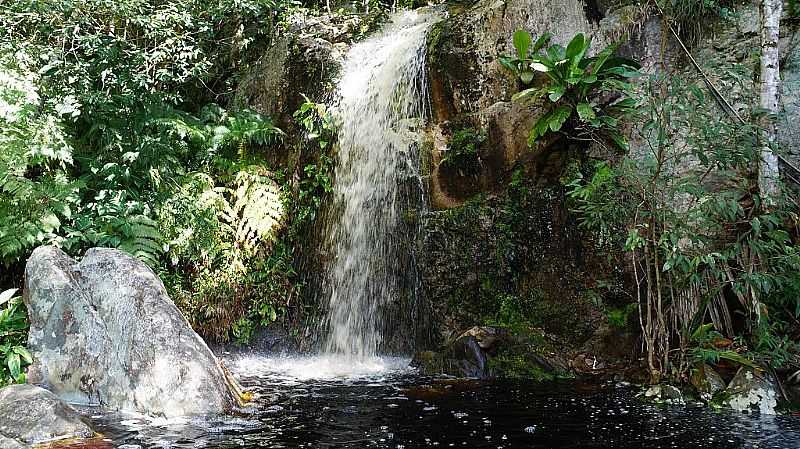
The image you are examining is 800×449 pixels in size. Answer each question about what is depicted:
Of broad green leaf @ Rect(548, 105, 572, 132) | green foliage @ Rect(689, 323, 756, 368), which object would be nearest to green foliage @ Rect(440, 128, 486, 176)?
broad green leaf @ Rect(548, 105, 572, 132)

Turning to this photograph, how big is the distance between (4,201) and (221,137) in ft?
9.70

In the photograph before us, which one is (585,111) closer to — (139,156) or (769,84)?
(769,84)

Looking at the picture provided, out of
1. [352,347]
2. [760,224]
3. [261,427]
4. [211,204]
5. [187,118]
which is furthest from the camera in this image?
[187,118]

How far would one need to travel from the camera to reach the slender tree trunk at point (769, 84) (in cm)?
623

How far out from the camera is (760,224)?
5723mm

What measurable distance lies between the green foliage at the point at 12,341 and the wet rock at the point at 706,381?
5.96m

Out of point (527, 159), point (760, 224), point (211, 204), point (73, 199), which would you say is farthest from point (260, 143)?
point (760, 224)

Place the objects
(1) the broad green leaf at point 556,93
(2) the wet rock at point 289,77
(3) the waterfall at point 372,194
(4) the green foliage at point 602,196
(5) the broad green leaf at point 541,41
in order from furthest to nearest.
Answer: (2) the wet rock at point 289,77 < (3) the waterfall at point 372,194 < (5) the broad green leaf at point 541,41 < (1) the broad green leaf at point 556,93 < (4) the green foliage at point 602,196

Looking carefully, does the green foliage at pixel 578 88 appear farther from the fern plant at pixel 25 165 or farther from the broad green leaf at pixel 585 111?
the fern plant at pixel 25 165

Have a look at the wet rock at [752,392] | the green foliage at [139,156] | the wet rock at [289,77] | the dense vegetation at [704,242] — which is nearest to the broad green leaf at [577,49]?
the dense vegetation at [704,242]

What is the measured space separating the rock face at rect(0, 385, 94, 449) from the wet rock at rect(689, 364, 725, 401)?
4.90 metres

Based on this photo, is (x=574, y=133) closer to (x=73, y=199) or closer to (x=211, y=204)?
(x=211, y=204)

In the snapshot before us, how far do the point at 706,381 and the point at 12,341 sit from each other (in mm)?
6584

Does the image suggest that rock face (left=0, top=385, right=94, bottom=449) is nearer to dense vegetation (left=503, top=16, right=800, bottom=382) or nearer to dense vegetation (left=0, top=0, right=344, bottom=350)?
dense vegetation (left=0, top=0, right=344, bottom=350)
